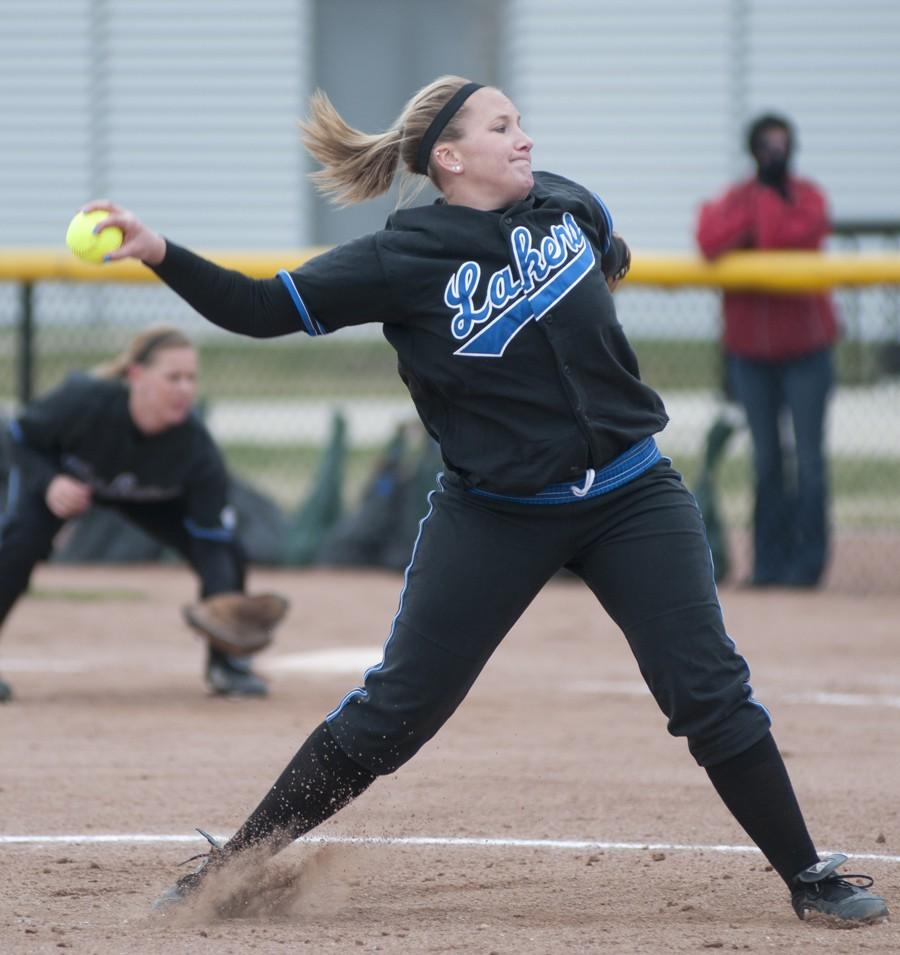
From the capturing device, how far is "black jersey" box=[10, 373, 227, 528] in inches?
260

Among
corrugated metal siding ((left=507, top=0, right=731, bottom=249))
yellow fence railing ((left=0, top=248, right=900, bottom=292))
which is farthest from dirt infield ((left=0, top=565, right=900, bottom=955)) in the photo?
corrugated metal siding ((left=507, top=0, right=731, bottom=249))

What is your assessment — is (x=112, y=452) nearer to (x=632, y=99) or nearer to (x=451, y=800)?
(x=451, y=800)

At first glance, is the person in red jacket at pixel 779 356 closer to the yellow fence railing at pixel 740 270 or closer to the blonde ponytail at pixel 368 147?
the yellow fence railing at pixel 740 270

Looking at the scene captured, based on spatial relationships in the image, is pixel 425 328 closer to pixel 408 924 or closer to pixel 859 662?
pixel 408 924

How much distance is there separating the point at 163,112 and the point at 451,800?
59.4 ft

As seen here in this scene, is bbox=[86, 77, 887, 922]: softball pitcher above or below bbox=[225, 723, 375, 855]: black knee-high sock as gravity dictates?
above

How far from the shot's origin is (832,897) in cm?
382

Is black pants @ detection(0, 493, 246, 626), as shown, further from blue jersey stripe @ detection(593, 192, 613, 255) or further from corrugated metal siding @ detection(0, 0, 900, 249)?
corrugated metal siding @ detection(0, 0, 900, 249)

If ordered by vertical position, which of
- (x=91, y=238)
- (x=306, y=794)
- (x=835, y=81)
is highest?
(x=91, y=238)

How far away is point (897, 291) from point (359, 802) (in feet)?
19.6

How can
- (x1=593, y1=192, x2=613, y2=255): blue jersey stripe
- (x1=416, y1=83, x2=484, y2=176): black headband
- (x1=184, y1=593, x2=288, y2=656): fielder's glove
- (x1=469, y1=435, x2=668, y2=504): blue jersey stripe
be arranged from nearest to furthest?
(x1=469, y1=435, x2=668, y2=504): blue jersey stripe
(x1=416, y1=83, x2=484, y2=176): black headband
(x1=593, y1=192, x2=613, y2=255): blue jersey stripe
(x1=184, y1=593, x2=288, y2=656): fielder's glove

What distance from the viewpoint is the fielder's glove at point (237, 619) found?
650 centimetres

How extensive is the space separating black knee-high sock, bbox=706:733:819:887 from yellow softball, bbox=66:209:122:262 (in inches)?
67.1

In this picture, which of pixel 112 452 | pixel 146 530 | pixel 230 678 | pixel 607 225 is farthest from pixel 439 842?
pixel 146 530
